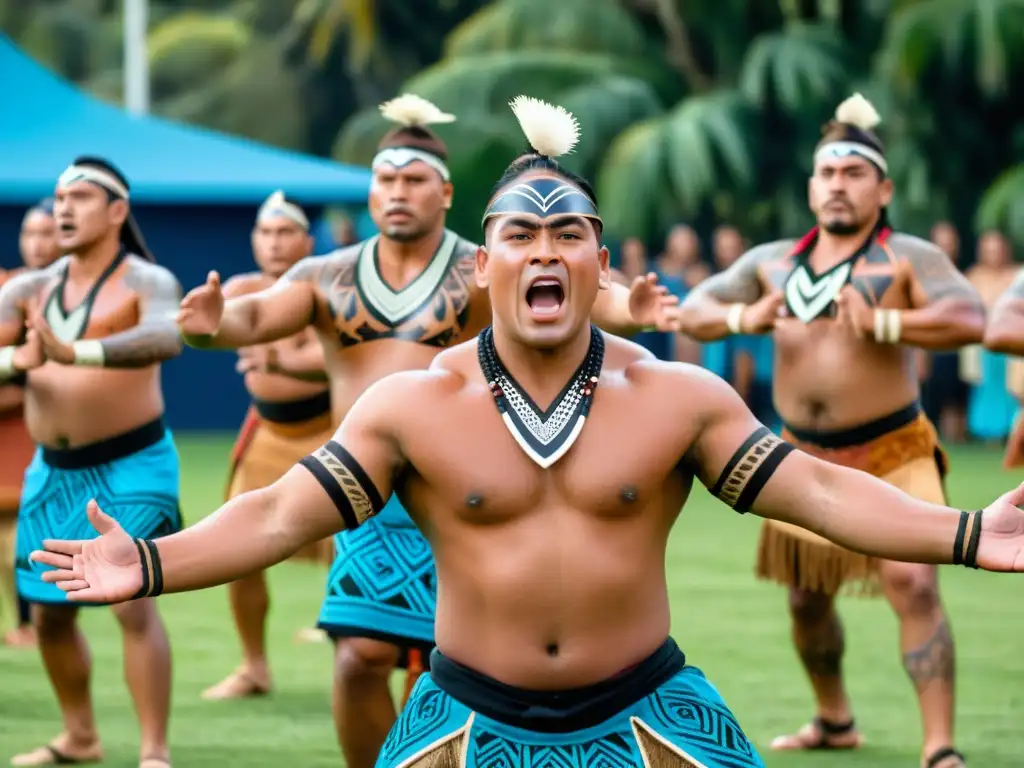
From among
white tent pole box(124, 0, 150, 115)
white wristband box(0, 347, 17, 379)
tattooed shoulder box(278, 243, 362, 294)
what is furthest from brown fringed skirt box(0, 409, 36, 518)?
white tent pole box(124, 0, 150, 115)

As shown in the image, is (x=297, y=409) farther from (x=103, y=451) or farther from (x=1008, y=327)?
(x=1008, y=327)

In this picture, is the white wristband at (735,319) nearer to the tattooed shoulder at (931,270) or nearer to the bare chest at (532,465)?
the tattooed shoulder at (931,270)

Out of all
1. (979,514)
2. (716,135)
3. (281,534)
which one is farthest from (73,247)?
(716,135)

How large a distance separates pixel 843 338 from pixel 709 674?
79.4 inches

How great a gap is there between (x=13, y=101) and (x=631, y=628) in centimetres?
1844

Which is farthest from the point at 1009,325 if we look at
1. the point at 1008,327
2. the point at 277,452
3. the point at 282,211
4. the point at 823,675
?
the point at 282,211

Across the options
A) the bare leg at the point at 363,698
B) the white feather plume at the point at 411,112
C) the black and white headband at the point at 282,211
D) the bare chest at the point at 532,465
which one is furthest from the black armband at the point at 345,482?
the black and white headband at the point at 282,211

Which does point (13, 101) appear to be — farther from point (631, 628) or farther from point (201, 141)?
point (631, 628)

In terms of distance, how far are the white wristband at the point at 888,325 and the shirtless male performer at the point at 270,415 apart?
2.55 meters

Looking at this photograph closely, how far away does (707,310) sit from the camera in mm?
7812

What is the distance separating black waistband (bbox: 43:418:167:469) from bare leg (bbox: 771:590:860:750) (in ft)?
8.19

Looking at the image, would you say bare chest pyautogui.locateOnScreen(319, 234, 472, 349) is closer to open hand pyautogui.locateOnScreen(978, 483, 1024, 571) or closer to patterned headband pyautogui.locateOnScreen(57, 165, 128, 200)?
patterned headband pyautogui.locateOnScreen(57, 165, 128, 200)

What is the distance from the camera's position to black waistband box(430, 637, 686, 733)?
4.44m

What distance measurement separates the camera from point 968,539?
4.36 m
